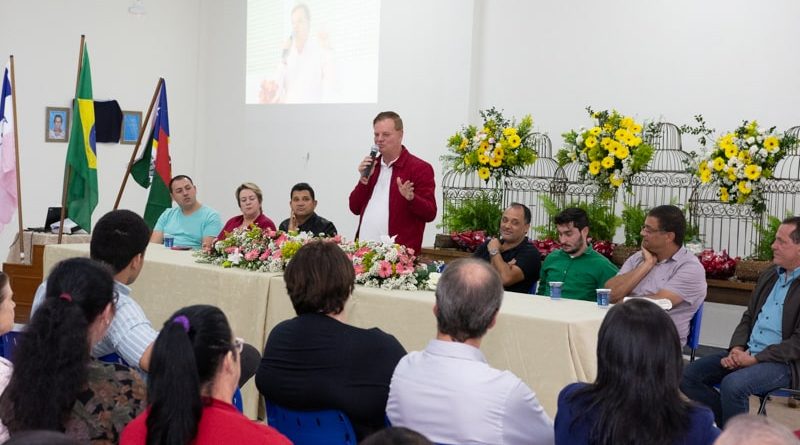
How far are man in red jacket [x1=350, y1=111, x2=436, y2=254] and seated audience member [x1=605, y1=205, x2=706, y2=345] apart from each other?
48.5 inches

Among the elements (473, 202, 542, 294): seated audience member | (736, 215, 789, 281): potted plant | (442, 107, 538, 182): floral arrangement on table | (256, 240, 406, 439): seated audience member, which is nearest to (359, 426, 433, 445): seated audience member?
(256, 240, 406, 439): seated audience member

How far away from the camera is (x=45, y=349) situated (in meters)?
2.04

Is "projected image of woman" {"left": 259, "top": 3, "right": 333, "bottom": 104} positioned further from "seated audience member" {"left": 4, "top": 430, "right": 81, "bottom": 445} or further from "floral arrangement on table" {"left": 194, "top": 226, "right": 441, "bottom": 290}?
"seated audience member" {"left": 4, "top": 430, "right": 81, "bottom": 445}

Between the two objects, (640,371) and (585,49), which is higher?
(585,49)

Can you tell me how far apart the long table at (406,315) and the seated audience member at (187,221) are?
93 centimetres

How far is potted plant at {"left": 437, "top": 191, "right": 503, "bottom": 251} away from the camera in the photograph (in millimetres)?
7332

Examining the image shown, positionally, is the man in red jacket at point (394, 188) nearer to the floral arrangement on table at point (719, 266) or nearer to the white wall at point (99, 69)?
the floral arrangement on table at point (719, 266)

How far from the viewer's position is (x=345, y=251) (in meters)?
4.50

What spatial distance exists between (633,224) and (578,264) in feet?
6.11

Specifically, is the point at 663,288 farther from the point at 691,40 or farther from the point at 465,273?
the point at 691,40

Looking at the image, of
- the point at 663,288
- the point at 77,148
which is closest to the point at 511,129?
the point at 663,288

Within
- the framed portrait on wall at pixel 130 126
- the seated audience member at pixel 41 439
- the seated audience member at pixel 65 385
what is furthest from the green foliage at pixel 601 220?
the framed portrait on wall at pixel 130 126

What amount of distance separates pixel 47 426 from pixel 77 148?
539 cm

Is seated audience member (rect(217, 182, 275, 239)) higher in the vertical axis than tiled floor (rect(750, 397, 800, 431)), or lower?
higher
